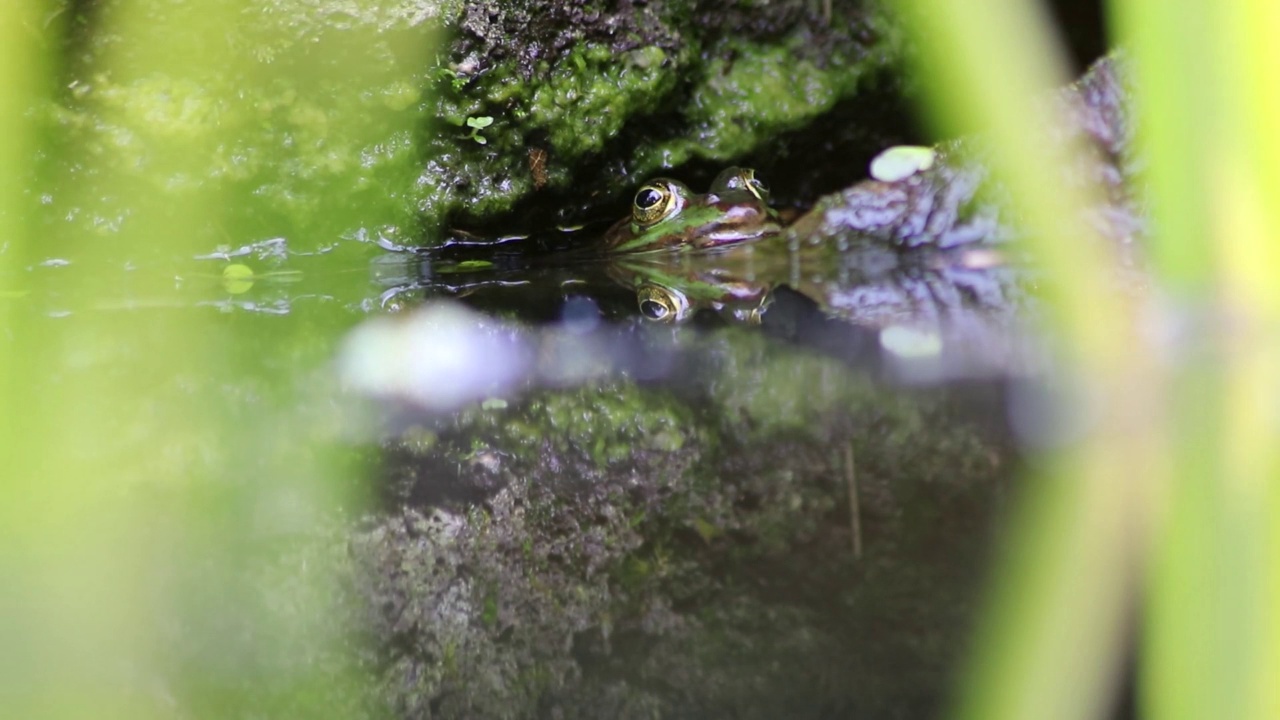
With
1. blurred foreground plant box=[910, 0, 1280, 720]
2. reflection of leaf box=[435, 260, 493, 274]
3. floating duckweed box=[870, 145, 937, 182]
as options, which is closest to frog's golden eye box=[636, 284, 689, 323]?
reflection of leaf box=[435, 260, 493, 274]

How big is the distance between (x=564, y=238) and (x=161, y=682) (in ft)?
6.16

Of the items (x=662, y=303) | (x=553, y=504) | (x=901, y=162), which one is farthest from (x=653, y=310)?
(x=901, y=162)

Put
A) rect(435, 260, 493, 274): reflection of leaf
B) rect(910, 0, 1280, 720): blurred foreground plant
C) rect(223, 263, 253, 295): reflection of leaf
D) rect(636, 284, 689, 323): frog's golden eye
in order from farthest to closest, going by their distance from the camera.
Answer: rect(435, 260, 493, 274): reflection of leaf < rect(223, 263, 253, 295): reflection of leaf < rect(636, 284, 689, 323): frog's golden eye < rect(910, 0, 1280, 720): blurred foreground plant

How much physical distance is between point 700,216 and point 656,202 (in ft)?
0.39

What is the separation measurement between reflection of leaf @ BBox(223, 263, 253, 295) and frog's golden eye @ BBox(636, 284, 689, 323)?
3.16 feet

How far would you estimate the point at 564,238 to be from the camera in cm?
240

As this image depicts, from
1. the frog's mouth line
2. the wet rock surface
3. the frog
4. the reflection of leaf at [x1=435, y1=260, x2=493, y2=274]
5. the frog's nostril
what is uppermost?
the frog

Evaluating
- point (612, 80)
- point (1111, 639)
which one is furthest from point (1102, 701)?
point (612, 80)

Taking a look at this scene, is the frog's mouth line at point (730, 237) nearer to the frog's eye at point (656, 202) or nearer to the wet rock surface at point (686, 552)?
the frog's eye at point (656, 202)

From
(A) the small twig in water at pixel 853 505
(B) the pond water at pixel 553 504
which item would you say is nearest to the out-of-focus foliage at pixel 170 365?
(B) the pond water at pixel 553 504

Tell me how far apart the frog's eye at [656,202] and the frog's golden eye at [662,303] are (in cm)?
42

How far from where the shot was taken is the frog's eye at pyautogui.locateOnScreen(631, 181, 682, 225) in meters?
2.26

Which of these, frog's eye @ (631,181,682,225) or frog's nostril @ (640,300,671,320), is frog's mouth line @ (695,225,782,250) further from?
frog's nostril @ (640,300,671,320)

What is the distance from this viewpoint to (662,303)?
→ 5.61 ft
